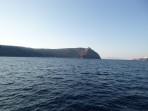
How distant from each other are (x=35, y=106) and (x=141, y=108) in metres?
10.3

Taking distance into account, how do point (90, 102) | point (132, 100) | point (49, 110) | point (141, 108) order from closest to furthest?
point (49, 110)
point (141, 108)
point (90, 102)
point (132, 100)

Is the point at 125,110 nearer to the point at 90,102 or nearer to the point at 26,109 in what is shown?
the point at 90,102

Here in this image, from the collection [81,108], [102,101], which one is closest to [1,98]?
[81,108]

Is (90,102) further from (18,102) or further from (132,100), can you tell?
(18,102)

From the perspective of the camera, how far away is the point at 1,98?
15695mm

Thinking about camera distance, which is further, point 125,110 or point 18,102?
point 18,102

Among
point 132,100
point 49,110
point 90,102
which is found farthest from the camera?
point 132,100

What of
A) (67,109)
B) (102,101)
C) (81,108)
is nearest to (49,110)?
(67,109)

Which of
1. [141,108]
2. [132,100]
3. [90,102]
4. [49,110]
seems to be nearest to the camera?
[49,110]

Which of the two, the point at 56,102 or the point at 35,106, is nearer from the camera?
the point at 35,106

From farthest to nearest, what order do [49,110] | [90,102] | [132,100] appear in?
[132,100] < [90,102] < [49,110]

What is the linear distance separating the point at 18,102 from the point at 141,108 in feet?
40.5

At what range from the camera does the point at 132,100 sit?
1664cm

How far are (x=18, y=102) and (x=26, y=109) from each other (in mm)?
2362
